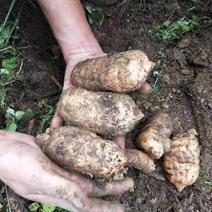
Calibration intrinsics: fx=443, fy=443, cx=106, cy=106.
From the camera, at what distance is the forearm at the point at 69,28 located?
2.76m

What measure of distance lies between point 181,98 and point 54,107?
79 cm

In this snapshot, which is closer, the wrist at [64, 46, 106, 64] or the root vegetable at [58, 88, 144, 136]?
the root vegetable at [58, 88, 144, 136]

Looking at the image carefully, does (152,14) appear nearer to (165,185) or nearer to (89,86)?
(89,86)

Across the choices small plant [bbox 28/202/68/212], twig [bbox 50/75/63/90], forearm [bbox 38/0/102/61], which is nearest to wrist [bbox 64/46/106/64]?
forearm [bbox 38/0/102/61]

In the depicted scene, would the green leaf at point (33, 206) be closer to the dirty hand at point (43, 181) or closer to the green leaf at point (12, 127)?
the dirty hand at point (43, 181)

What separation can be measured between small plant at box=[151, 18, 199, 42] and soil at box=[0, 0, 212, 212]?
34 millimetres

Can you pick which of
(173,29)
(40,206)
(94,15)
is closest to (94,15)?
(94,15)

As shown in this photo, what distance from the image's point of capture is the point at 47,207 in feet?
7.93

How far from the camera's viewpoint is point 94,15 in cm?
302

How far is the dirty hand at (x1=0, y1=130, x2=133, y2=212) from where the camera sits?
6.81 feet

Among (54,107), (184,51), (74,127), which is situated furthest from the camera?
(184,51)

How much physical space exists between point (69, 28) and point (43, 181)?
111cm

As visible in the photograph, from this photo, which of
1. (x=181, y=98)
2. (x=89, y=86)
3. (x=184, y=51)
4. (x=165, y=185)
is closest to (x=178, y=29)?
(x=184, y=51)

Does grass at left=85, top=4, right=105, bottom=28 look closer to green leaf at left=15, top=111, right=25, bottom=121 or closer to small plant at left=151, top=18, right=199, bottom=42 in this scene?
small plant at left=151, top=18, right=199, bottom=42
